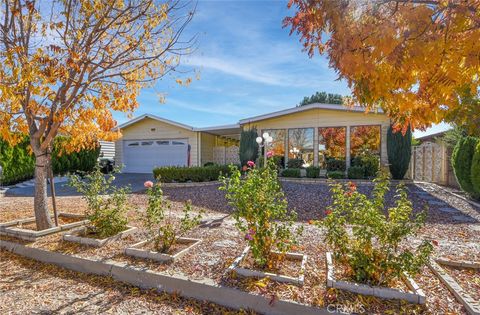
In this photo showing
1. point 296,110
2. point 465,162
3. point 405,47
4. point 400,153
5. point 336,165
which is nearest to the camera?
point 405,47

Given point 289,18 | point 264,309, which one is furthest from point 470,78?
point 264,309

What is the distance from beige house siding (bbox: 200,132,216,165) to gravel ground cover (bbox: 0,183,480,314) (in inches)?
329

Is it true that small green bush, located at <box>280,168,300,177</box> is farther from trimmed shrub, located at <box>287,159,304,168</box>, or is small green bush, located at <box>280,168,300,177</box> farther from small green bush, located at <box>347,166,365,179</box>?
small green bush, located at <box>347,166,365,179</box>

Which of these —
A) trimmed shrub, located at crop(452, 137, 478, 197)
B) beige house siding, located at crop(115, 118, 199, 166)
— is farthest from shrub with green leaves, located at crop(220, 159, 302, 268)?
beige house siding, located at crop(115, 118, 199, 166)

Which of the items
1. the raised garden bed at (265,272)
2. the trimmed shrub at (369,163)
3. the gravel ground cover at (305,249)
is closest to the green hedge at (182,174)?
the gravel ground cover at (305,249)

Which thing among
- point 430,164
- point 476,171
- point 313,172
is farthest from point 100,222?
point 430,164

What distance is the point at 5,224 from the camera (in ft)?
15.6

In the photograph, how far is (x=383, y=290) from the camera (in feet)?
8.27

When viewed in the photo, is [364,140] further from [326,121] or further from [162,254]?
[162,254]

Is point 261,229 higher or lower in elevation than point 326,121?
lower

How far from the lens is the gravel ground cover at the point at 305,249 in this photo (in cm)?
247

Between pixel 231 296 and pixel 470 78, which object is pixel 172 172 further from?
pixel 470 78

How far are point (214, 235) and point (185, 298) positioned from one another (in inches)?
72.1

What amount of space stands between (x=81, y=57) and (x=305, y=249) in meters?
4.56
